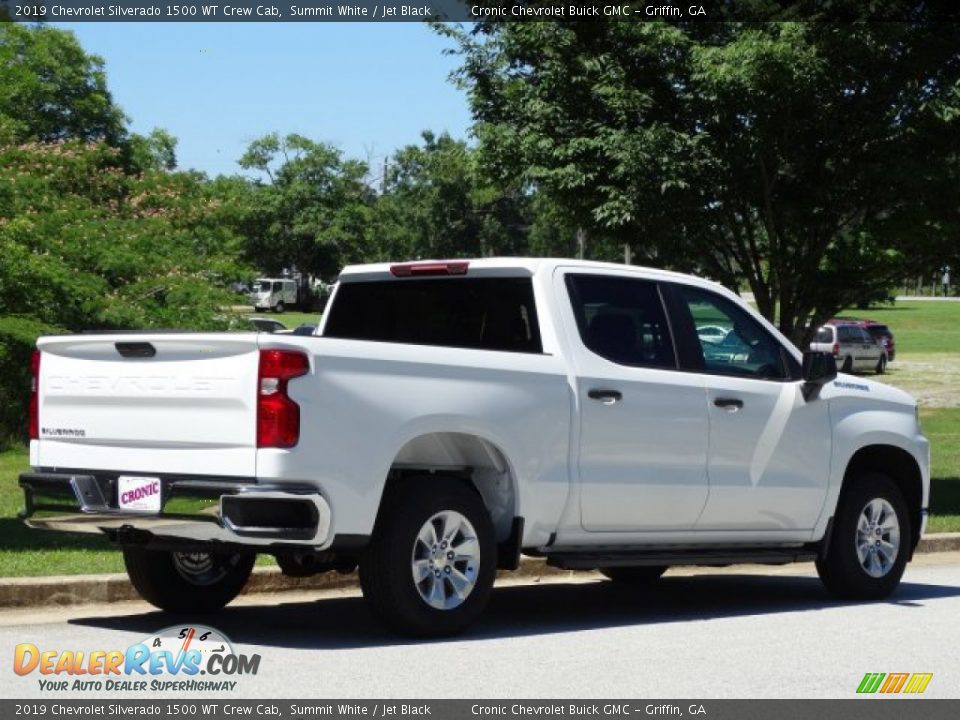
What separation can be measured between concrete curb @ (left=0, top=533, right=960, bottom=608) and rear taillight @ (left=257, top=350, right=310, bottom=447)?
2.49 m

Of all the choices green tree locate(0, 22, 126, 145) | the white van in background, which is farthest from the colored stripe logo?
the white van in background

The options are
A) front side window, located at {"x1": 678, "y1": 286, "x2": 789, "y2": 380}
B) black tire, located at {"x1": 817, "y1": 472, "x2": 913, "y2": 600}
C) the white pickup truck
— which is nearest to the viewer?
the white pickup truck

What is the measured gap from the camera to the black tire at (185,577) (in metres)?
9.40

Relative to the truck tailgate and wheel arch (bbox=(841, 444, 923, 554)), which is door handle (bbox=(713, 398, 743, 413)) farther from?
the truck tailgate

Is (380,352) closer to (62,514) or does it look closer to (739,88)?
(62,514)

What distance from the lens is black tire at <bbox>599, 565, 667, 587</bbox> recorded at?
11.7m

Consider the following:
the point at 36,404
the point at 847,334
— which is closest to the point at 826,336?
the point at 847,334

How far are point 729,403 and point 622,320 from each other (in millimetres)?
859

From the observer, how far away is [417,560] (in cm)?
850

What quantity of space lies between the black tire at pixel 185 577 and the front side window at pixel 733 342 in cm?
306

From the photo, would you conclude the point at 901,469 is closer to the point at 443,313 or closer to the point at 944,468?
the point at 443,313

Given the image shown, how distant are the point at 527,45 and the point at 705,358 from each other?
934 centimetres

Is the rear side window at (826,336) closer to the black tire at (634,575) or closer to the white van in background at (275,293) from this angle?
the black tire at (634,575)
